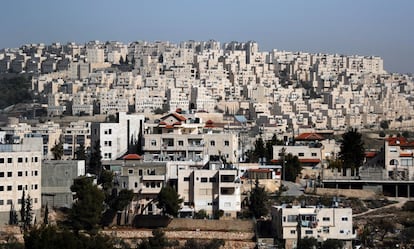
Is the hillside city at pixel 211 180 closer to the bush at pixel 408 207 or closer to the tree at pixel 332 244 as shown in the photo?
the bush at pixel 408 207

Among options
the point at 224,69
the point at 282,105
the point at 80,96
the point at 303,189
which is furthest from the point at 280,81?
the point at 303,189

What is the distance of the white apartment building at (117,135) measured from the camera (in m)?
31.7

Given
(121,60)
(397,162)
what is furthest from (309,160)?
(121,60)

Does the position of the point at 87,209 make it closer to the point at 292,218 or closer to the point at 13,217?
the point at 13,217

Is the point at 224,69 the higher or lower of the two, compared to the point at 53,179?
higher

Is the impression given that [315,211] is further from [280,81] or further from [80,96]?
[280,81]

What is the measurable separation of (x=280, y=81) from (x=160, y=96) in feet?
66.1

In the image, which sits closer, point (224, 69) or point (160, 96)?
point (160, 96)

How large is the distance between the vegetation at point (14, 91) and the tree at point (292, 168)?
145 ft

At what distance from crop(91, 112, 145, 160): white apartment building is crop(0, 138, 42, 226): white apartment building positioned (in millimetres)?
4975

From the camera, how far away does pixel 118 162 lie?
29375 millimetres

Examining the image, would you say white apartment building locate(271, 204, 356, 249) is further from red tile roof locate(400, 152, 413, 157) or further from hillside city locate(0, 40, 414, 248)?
red tile roof locate(400, 152, 413, 157)

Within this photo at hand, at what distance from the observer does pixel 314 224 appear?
979 inches

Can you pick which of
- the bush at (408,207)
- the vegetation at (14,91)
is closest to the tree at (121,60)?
the vegetation at (14,91)
